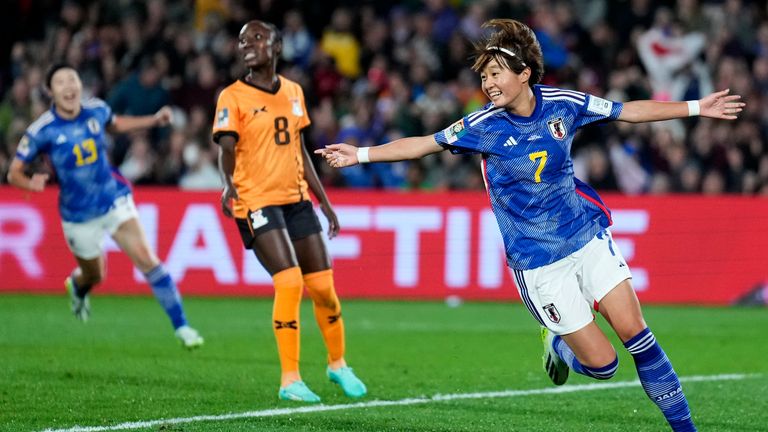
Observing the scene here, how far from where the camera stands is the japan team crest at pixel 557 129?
6.93 metres

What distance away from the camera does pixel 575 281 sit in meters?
6.97

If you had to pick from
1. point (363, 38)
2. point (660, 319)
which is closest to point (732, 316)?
point (660, 319)

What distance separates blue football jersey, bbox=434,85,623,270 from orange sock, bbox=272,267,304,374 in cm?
213

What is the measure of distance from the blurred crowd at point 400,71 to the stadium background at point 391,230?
0.04 m

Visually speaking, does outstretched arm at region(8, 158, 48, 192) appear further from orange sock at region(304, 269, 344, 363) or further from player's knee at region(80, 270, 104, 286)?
orange sock at region(304, 269, 344, 363)

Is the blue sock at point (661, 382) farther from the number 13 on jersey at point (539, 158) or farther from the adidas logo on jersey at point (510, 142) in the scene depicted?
the adidas logo on jersey at point (510, 142)

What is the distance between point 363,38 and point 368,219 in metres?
4.64

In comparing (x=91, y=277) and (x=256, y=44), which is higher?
(x=256, y=44)

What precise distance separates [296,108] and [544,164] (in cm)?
273

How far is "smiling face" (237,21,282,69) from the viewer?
8.80m

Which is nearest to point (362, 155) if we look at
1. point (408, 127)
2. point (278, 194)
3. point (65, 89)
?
point (278, 194)

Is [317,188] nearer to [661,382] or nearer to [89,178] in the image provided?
[89,178]

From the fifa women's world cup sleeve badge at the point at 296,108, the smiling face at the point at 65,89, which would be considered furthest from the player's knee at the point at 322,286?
the smiling face at the point at 65,89

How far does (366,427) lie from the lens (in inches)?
295
